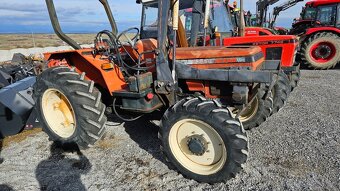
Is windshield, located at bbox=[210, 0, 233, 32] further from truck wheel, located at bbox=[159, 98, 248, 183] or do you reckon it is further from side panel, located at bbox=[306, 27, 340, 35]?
side panel, located at bbox=[306, 27, 340, 35]

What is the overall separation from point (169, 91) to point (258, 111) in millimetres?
1509

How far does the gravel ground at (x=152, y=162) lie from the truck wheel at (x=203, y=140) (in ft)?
0.55

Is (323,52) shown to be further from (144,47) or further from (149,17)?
(144,47)

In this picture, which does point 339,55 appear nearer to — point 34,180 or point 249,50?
point 249,50

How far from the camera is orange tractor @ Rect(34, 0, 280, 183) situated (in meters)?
2.80

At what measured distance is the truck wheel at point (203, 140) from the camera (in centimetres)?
266

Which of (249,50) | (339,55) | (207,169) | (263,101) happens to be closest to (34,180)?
(207,169)

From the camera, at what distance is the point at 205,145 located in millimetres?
2883

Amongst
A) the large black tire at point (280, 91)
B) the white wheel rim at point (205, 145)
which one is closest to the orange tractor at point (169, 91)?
the white wheel rim at point (205, 145)

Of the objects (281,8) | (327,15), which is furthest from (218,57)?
(281,8)

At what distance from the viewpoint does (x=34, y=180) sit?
121 inches

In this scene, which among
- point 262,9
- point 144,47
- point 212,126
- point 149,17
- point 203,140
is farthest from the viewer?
point 262,9

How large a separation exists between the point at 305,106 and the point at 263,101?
1869mm

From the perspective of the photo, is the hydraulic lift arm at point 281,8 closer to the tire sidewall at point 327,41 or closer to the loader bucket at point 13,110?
the tire sidewall at point 327,41
